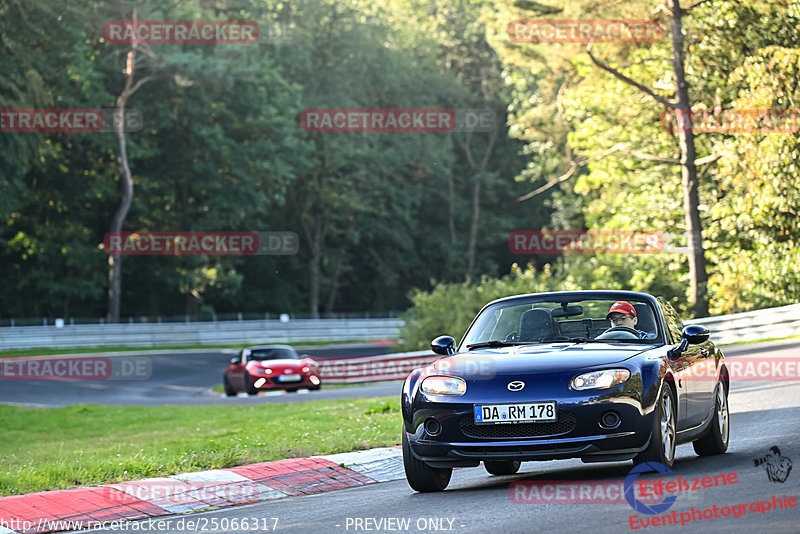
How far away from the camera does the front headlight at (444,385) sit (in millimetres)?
8680

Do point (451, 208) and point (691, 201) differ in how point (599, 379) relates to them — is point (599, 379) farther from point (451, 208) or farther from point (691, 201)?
point (451, 208)

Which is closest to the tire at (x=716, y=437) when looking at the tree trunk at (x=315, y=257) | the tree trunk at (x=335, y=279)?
the tree trunk at (x=315, y=257)

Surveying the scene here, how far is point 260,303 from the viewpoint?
70500mm

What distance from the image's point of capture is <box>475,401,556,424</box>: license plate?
27.5 feet

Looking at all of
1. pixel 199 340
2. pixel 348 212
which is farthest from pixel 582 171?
pixel 199 340

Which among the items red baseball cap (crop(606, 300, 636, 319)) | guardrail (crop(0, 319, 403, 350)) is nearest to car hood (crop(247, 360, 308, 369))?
guardrail (crop(0, 319, 403, 350))

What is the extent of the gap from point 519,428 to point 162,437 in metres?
10.7

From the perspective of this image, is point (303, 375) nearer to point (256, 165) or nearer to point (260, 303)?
point (256, 165)

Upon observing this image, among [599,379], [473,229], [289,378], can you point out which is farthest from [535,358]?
[473,229]

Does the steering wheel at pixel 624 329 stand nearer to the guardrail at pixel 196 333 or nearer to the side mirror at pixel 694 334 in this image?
the side mirror at pixel 694 334

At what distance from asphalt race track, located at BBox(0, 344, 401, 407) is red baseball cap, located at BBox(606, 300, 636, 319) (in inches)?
632

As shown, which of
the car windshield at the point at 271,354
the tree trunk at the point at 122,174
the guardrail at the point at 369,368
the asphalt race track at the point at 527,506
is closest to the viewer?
the asphalt race track at the point at 527,506

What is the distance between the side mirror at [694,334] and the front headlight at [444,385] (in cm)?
221

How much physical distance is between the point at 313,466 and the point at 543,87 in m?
41.3
